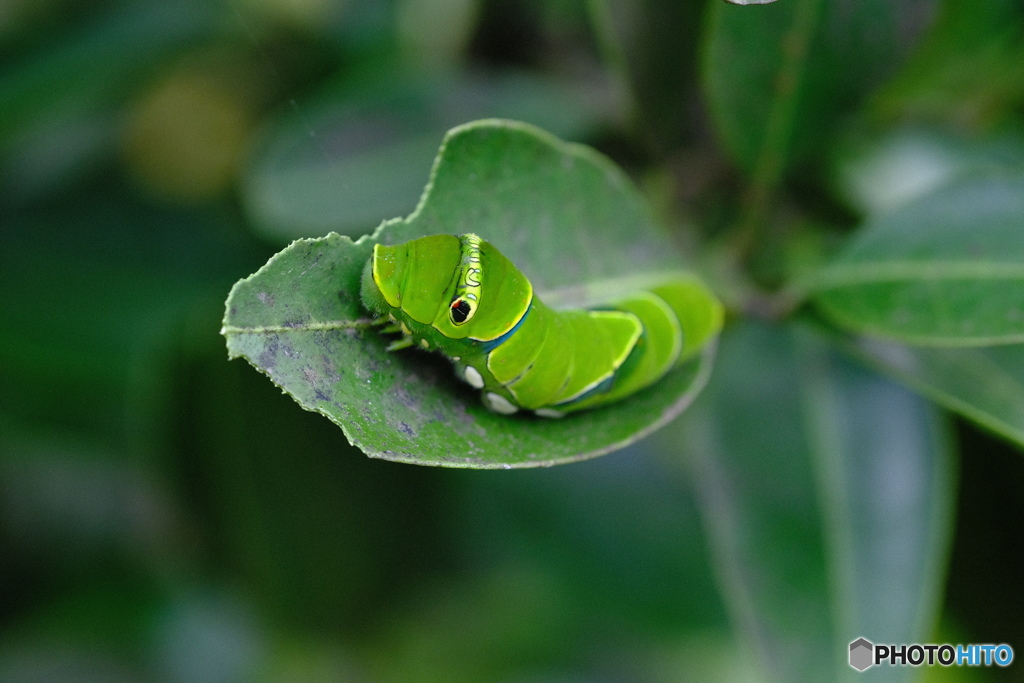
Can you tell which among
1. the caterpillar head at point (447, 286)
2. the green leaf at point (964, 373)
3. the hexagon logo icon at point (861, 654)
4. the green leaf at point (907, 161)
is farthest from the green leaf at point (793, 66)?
the hexagon logo icon at point (861, 654)

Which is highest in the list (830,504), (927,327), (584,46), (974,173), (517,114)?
(584,46)

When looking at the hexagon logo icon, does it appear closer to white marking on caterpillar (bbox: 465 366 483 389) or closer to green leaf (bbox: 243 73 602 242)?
white marking on caterpillar (bbox: 465 366 483 389)

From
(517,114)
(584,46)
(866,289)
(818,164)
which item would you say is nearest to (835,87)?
(818,164)

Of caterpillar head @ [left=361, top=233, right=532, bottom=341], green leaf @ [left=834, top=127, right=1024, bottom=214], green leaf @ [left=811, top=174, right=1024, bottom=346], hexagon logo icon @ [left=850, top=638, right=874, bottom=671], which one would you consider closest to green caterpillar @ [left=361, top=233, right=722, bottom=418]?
caterpillar head @ [left=361, top=233, right=532, bottom=341]

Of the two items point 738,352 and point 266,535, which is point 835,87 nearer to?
point 738,352

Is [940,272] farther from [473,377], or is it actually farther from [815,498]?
[473,377]

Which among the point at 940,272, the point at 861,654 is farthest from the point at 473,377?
the point at 861,654

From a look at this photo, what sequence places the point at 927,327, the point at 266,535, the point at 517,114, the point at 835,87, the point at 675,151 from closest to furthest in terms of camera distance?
the point at 927,327 → the point at 835,87 → the point at 675,151 → the point at 517,114 → the point at 266,535
